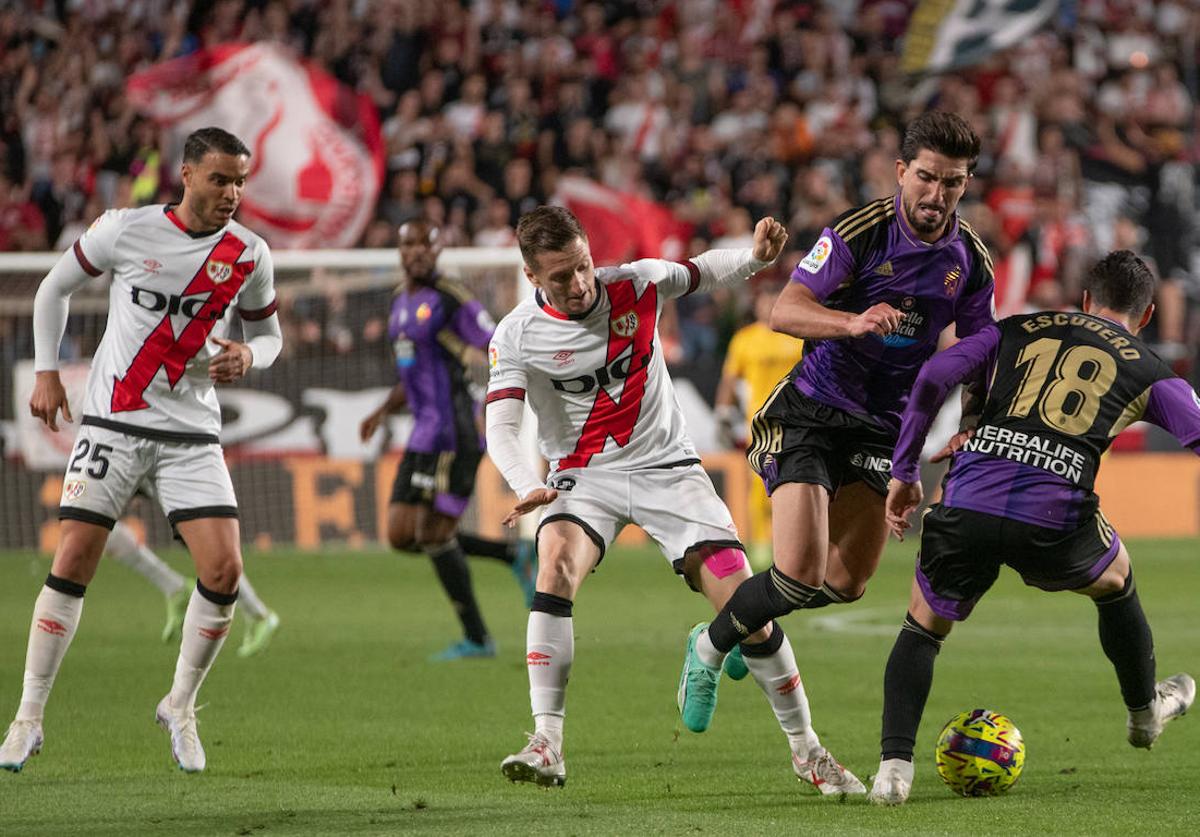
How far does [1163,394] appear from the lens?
233 inches

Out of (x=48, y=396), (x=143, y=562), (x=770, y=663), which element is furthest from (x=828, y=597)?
(x=143, y=562)

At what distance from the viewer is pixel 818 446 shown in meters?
6.78

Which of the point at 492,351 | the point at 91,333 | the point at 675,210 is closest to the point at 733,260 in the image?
the point at 492,351

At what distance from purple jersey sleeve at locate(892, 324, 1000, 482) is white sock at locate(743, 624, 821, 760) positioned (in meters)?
0.82

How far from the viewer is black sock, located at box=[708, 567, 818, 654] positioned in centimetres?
623

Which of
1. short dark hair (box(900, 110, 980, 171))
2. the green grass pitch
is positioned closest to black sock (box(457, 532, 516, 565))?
the green grass pitch

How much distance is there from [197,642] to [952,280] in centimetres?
309

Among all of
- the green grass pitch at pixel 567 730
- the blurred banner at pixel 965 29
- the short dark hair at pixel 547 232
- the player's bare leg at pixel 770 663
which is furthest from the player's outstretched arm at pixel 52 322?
the blurred banner at pixel 965 29

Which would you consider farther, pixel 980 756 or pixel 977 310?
pixel 977 310

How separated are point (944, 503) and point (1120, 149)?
50.5 ft

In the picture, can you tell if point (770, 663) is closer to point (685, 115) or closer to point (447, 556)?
point (447, 556)

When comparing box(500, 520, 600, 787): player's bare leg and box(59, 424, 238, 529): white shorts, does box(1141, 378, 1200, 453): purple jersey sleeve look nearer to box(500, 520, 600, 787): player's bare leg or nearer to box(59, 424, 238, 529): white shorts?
box(500, 520, 600, 787): player's bare leg

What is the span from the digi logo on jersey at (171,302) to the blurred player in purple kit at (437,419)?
3.59 metres

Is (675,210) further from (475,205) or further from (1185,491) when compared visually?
(1185,491)
